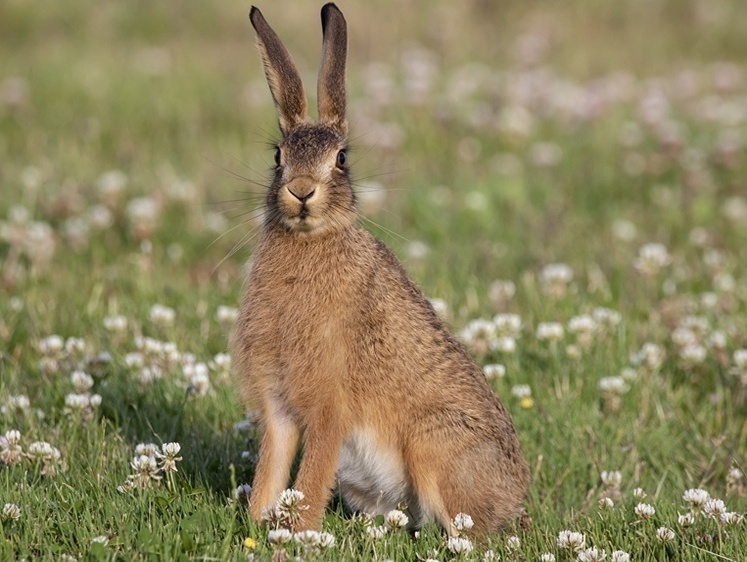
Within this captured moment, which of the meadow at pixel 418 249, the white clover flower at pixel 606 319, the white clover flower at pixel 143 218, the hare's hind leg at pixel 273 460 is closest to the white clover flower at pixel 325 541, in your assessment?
the meadow at pixel 418 249

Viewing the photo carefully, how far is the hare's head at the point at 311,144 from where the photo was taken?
4.65m

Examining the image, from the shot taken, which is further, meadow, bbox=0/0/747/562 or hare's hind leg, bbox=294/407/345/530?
meadow, bbox=0/0/747/562

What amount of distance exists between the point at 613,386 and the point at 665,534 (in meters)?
1.68

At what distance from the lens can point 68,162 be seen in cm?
985

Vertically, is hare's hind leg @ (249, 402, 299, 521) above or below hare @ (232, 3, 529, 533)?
below

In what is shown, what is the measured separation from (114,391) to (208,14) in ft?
30.7

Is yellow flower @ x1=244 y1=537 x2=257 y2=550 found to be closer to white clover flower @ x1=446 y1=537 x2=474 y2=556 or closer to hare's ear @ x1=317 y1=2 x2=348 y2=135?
white clover flower @ x1=446 y1=537 x2=474 y2=556

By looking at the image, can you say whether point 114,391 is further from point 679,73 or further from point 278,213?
point 679,73

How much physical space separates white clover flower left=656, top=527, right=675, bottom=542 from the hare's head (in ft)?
5.84

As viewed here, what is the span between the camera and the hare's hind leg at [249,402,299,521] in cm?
474

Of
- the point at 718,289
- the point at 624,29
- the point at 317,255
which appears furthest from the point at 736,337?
the point at 624,29

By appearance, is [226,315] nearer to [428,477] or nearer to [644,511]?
[428,477]

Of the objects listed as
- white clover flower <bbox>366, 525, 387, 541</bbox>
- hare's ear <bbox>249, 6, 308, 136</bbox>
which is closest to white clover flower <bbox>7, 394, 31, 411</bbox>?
hare's ear <bbox>249, 6, 308, 136</bbox>

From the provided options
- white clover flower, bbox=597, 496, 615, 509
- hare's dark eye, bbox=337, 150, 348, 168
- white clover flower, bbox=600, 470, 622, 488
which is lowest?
white clover flower, bbox=600, 470, 622, 488
